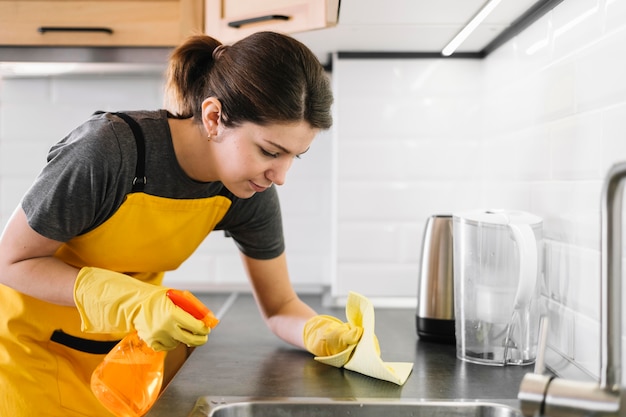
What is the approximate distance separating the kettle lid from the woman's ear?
0.44 meters

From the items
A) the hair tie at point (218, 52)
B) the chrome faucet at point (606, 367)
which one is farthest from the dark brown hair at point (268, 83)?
the chrome faucet at point (606, 367)

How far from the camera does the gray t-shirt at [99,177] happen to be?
1.04m

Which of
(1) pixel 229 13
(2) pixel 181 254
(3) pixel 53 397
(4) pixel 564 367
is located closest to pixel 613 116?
(4) pixel 564 367


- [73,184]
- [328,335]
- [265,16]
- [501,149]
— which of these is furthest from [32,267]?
[501,149]

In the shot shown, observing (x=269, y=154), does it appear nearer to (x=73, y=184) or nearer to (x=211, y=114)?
(x=211, y=114)

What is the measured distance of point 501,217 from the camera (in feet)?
3.73

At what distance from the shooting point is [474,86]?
171 centimetres

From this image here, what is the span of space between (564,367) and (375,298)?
0.68 metres

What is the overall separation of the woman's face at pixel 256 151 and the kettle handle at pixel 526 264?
367mm

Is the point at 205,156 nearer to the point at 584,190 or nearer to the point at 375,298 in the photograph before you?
the point at 584,190

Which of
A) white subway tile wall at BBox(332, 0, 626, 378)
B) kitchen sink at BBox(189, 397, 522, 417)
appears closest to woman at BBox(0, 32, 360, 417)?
kitchen sink at BBox(189, 397, 522, 417)

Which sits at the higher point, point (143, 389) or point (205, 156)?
point (205, 156)

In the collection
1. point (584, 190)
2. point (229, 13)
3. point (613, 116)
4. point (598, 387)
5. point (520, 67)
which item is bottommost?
point (598, 387)

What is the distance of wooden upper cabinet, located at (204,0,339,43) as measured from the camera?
4.49 ft
